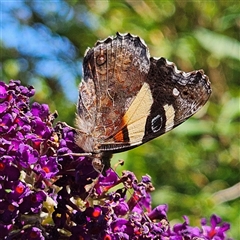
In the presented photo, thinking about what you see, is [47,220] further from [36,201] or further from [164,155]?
[164,155]

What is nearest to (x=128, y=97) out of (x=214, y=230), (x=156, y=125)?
(x=156, y=125)

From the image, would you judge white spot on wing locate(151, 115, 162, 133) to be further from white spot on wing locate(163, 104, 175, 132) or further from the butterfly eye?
the butterfly eye

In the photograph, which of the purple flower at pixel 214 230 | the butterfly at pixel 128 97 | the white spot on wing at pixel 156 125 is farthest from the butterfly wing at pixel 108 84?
the purple flower at pixel 214 230

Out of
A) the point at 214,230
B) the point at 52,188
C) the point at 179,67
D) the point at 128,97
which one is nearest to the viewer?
the point at 52,188

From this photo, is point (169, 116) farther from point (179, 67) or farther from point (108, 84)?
point (179, 67)

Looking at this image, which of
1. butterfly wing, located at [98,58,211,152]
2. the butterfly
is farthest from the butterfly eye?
butterfly wing, located at [98,58,211,152]

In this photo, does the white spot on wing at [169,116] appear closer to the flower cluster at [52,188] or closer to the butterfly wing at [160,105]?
the butterfly wing at [160,105]
